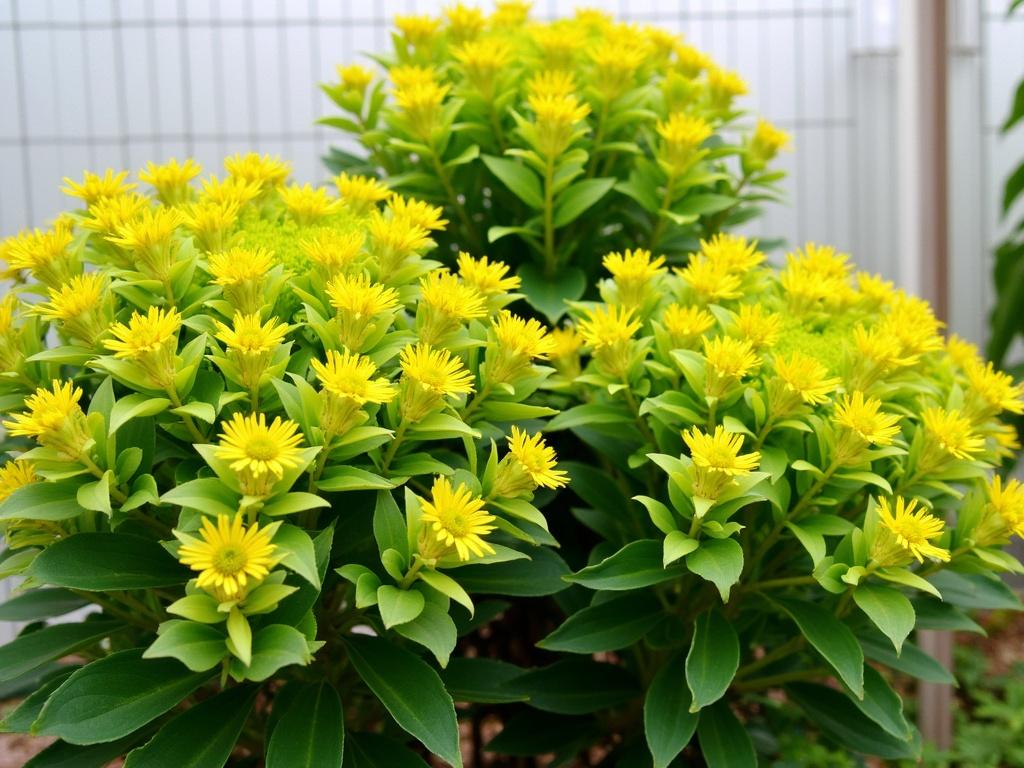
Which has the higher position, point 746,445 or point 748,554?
point 746,445

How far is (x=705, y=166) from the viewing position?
1057 mm

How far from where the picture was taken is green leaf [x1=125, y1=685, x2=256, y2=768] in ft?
2.18

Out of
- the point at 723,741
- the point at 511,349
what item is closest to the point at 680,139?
the point at 511,349

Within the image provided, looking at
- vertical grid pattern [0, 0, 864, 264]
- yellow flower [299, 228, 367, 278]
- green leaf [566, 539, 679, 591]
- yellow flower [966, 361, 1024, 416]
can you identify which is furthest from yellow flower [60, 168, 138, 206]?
vertical grid pattern [0, 0, 864, 264]

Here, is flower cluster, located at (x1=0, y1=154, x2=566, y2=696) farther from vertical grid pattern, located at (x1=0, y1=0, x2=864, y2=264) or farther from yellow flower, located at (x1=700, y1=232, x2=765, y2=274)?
vertical grid pattern, located at (x1=0, y1=0, x2=864, y2=264)

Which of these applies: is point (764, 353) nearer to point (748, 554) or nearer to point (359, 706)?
point (748, 554)

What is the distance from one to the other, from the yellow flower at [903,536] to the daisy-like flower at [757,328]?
0.16m

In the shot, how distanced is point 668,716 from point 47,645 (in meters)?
0.53

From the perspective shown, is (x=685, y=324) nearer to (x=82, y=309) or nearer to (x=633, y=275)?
(x=633, y=275)

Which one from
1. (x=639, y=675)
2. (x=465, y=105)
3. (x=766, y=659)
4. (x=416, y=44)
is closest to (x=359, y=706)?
(x=639, y=675)

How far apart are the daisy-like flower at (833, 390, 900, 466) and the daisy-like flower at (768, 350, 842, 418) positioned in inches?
0.8

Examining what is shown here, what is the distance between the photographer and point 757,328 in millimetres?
782

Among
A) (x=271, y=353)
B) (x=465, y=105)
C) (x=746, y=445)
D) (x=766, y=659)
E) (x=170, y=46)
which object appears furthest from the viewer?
(x=170, y=46)

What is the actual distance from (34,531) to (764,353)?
24.0 inches
